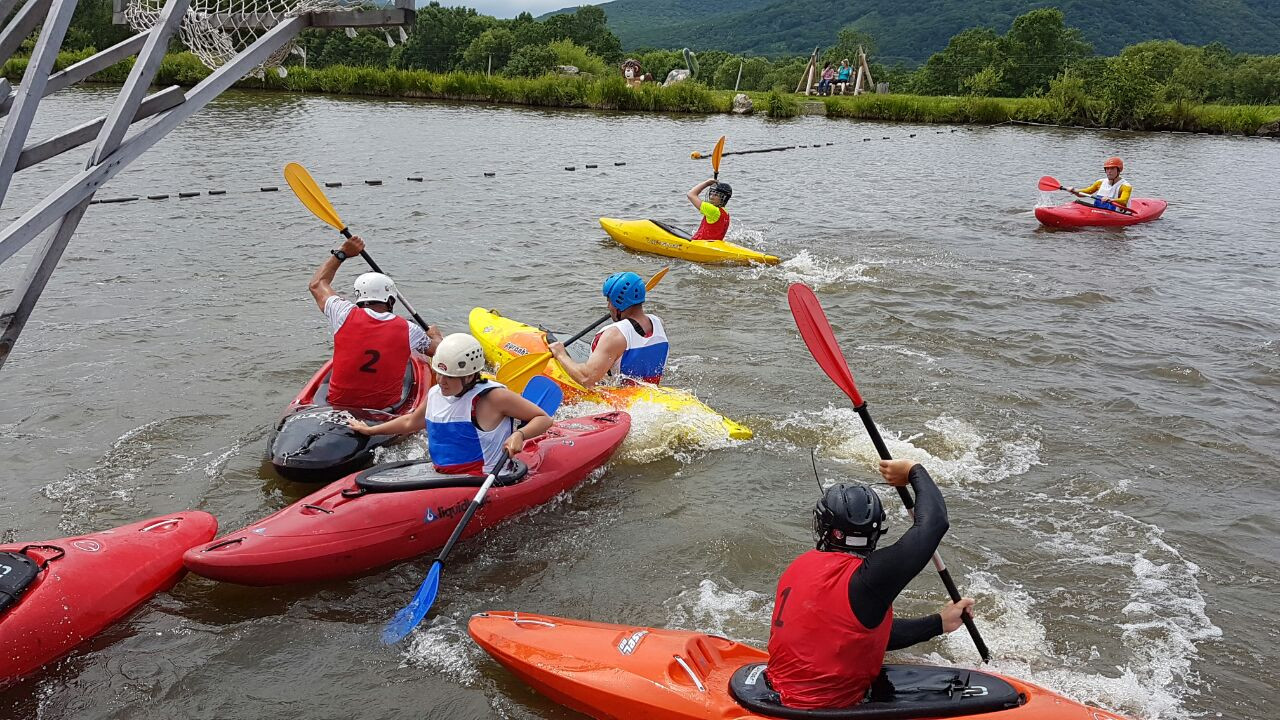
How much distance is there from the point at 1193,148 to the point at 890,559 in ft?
92.8

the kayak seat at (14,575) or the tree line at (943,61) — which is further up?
the tree line at (943,61)

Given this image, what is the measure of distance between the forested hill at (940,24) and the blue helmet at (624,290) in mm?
126719

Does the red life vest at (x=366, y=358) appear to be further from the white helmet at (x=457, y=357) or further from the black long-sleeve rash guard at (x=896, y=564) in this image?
the black long-sleeve rash guard at (x=896, y=564)

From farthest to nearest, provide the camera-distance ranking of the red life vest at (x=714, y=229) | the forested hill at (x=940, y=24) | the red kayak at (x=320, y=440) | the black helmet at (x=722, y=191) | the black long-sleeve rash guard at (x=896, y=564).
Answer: the forested hill at (x=940, y=24) < the red life vest at (x=714, y=229) < the black helmet at (x=722, y=191) < the red kayak at (x=320, y=440) < the black long-sleeve rash guard at (x=896, y=564)

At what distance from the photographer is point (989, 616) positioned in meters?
4.91

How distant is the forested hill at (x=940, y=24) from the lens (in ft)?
389

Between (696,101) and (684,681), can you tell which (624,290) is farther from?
(696,101)

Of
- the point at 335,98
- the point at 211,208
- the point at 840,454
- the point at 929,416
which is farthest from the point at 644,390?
the point at 335,98

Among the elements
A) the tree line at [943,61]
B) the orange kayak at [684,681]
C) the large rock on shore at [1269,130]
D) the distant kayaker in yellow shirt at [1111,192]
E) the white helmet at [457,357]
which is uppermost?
the tree line at [943,61]

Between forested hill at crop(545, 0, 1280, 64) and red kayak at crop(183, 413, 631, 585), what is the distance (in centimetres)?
12854

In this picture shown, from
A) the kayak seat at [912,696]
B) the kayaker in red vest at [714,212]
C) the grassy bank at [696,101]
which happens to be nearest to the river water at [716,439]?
the kayaker in red vest at [714,212]

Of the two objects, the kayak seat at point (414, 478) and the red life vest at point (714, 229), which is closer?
the kayak seat at point (414, 478)

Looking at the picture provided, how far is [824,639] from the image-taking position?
3387 millimetres

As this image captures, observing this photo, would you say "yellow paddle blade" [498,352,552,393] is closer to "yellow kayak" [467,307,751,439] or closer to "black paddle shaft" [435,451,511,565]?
"yellow kayak" [467,307,751,439]
